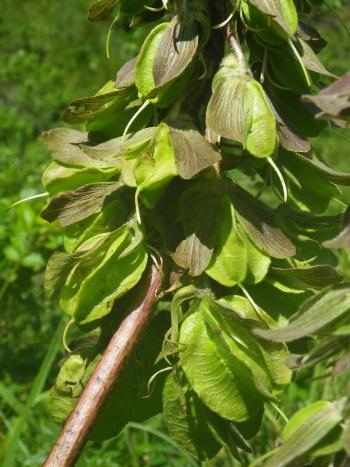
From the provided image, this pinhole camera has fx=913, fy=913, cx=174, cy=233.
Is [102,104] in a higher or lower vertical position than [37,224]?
higher

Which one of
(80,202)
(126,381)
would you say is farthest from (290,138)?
(126,381)

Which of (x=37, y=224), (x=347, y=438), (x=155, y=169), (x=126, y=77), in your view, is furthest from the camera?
(x=37, y=224)

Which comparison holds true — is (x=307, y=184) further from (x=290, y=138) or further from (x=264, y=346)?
(x=264, y=346)

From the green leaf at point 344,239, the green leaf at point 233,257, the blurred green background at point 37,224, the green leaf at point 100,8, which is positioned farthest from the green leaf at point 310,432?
the green leaf at point 100,8

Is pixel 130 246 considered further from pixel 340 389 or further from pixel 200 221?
pixel 340 389

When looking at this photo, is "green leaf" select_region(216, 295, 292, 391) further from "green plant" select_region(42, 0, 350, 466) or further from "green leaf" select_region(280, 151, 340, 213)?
"green leaf" select_region(280, 151, 340, 213)

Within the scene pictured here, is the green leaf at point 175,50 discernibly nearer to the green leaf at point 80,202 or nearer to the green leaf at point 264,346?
the green leaf at point 80,202
